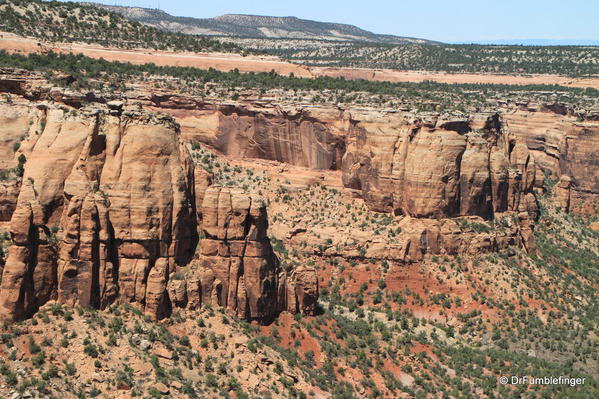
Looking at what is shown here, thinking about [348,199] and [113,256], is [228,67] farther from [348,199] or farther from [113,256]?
[113,256]

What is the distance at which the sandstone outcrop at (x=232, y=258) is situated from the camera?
5112cm

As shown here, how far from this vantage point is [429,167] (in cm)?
7669

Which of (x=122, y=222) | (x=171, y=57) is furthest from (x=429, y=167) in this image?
(x=122, y=222)

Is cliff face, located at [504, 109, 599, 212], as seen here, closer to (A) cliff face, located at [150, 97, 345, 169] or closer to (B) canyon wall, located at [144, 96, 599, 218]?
(B) canyon wall, located at [144, 96, 599, 218]

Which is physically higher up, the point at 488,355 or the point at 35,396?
the point at 35,396

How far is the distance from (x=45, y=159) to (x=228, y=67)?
47331mm

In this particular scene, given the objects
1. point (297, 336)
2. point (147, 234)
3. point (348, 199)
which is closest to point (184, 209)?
point (147, 234)

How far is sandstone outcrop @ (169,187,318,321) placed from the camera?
5112 cm

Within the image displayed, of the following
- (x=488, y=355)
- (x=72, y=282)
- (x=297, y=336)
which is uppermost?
(x=72, y=282)

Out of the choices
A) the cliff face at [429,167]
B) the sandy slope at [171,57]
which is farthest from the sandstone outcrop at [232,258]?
the sandy slope at [171,57]

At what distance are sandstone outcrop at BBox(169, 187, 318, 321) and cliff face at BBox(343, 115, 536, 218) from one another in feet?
87.9

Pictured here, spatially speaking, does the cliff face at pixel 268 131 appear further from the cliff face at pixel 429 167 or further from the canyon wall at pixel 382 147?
the cliff face at pixel 429 167

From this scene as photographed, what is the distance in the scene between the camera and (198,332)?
4912 centimetres

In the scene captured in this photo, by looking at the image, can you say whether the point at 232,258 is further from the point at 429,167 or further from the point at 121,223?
the point at 429,167
